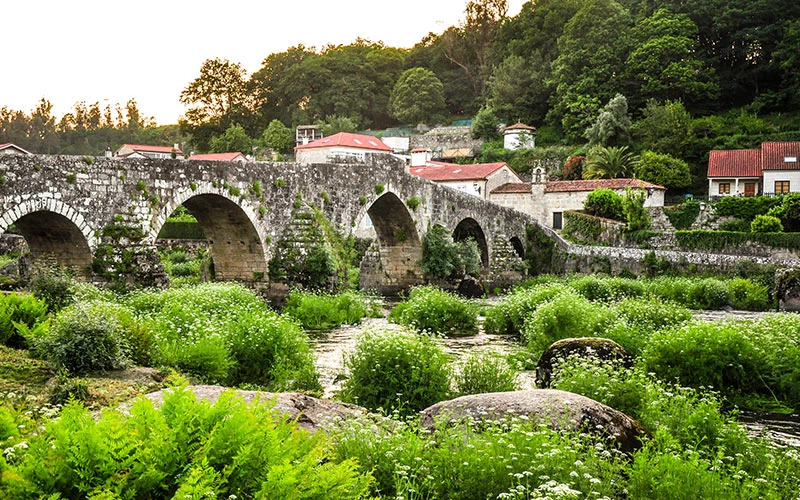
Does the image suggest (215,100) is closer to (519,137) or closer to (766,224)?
(519,137)

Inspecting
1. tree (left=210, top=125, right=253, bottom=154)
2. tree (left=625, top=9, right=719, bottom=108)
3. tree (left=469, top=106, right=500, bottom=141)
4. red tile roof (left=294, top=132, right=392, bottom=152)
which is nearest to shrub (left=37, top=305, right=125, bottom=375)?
red tile roof (left=294, top=132, right=392, bottom=152)

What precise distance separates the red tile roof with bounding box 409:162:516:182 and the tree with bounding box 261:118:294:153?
21.8 m

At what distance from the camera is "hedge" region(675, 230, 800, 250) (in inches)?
1220

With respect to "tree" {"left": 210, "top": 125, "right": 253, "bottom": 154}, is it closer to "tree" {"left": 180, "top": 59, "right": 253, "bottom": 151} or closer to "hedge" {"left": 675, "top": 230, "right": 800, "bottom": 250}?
"tree" {"left": 180, "top": 59, "right": 253, "bottom": 151}

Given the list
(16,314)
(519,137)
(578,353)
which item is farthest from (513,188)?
(16,314)

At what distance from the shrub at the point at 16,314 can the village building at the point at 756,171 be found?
38.7m

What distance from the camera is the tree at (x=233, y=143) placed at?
6962 centimetres

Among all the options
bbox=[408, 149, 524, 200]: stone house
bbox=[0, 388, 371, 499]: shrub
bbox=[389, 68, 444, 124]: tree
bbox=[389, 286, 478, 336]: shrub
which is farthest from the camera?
bbox=[389, 68, 444, 124]: tree

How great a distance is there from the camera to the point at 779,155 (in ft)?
137

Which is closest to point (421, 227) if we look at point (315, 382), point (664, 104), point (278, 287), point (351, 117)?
point (278, 287)

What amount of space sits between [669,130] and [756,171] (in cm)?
952

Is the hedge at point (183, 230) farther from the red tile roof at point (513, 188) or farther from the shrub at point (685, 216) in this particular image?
the shrub at point (685, 216)

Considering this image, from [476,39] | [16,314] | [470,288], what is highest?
[476,39]

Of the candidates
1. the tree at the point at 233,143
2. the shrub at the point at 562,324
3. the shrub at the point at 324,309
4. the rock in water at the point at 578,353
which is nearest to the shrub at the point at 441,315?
the shrub at the point at 324,309
